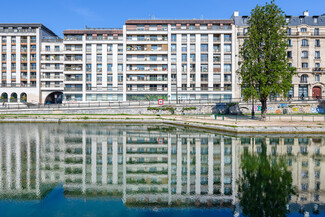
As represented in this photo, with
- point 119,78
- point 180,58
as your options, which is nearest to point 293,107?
point 180,58

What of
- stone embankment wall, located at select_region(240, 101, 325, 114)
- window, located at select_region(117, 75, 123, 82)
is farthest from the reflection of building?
window, located at select_region(117, 75, 123, 82)

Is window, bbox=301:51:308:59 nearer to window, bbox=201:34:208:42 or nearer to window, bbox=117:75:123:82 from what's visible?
window, bbox=201:34:208:42

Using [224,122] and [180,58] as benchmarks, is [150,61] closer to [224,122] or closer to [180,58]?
[180,58]

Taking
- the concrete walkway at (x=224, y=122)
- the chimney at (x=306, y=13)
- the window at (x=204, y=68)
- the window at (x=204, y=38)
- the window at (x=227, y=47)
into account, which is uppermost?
the chimney at (x=306, y=13)

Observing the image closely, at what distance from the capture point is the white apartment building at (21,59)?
78625mm

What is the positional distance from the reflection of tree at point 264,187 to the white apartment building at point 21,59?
7884cm

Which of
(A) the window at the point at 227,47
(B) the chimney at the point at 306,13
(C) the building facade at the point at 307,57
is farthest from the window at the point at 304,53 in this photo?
(A) the window at the point at 227,47

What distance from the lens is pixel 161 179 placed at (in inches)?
624

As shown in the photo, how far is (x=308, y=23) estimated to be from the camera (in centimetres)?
7106

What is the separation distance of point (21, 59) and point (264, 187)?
8683 cm

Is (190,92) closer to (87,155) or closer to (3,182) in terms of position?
(87,155)

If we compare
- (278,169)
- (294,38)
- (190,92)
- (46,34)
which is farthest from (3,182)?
(46,34)

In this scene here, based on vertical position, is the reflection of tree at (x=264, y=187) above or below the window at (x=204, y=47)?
below

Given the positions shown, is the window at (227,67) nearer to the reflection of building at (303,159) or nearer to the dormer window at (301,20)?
the dormer window at (301,20)
